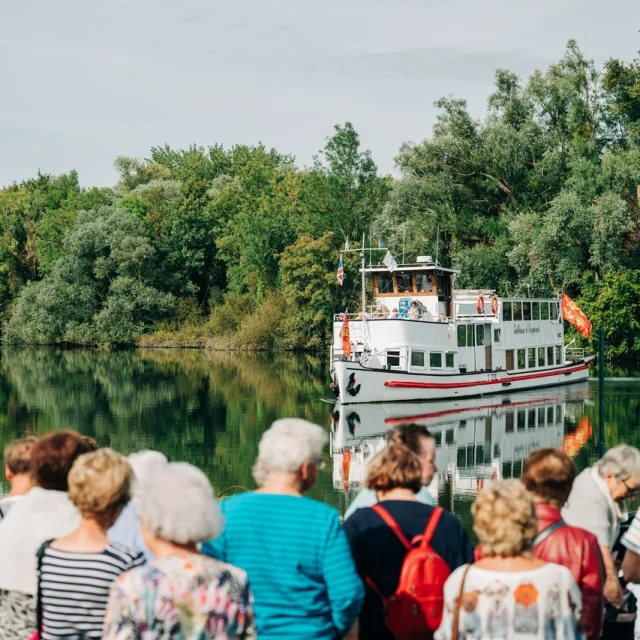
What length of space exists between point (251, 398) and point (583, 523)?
87.7ft

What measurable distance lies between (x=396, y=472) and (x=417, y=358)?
25274 mm

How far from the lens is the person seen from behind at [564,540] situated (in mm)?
4328

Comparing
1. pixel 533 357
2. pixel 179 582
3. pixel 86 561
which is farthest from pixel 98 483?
pixel 533 357

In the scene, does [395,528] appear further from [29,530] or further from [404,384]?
[404,384]

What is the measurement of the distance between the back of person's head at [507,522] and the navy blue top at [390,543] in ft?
1.90

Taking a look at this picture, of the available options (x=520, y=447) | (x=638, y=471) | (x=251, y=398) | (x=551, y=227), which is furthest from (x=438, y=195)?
(x=638, y=471)

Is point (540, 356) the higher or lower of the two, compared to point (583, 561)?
lower

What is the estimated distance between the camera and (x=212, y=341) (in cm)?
6359

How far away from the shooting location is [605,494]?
16.2ft

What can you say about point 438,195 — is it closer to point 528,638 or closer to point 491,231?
point 491,231

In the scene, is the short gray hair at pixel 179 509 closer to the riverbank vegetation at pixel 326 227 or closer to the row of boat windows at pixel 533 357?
the row of boat windows at pixel 533 357

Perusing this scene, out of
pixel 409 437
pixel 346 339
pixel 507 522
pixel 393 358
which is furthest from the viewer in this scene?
pixel 393 358

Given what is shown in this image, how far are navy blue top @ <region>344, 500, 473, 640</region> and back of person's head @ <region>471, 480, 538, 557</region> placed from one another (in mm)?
578

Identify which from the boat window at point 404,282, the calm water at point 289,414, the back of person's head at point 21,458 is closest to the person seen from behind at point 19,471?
the back of person's head at point 21,458
